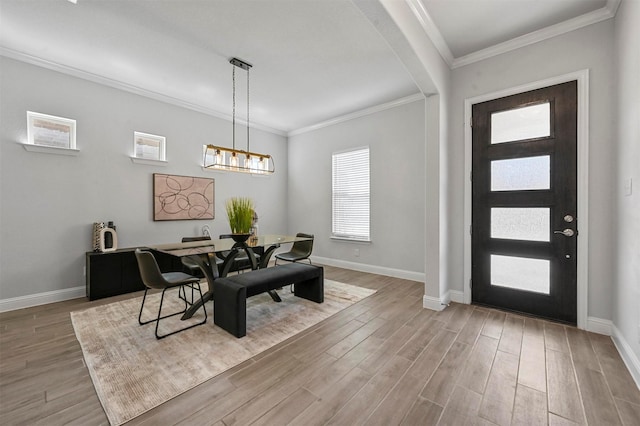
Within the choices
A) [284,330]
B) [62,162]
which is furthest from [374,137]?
[62,162]

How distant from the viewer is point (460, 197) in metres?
3.39

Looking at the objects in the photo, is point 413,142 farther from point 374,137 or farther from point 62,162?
point 62,162

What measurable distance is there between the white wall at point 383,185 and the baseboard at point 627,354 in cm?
224

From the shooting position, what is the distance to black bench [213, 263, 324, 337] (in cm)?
251

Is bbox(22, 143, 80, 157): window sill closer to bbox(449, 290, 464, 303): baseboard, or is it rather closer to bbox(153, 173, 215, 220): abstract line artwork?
bbox(153, 173, 215, 220): abstract line artwork

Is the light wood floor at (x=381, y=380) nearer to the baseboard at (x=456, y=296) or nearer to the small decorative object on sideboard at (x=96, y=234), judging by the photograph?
the baseboard at (x=456, y=296)

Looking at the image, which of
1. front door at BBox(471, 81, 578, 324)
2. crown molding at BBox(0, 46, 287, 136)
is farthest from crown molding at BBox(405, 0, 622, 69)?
crown molding at BBox(0, 46, 287, 136)

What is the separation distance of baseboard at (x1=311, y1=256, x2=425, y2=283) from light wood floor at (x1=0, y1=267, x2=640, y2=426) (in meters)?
1.58

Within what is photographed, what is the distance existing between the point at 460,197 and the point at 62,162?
5.28 metres

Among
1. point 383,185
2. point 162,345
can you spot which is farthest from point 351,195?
point 162,345

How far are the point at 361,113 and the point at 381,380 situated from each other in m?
4.46

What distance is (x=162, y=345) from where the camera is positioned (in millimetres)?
2365

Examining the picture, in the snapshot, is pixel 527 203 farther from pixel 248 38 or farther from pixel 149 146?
pixel 149 146

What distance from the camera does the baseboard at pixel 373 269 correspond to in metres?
4.41
